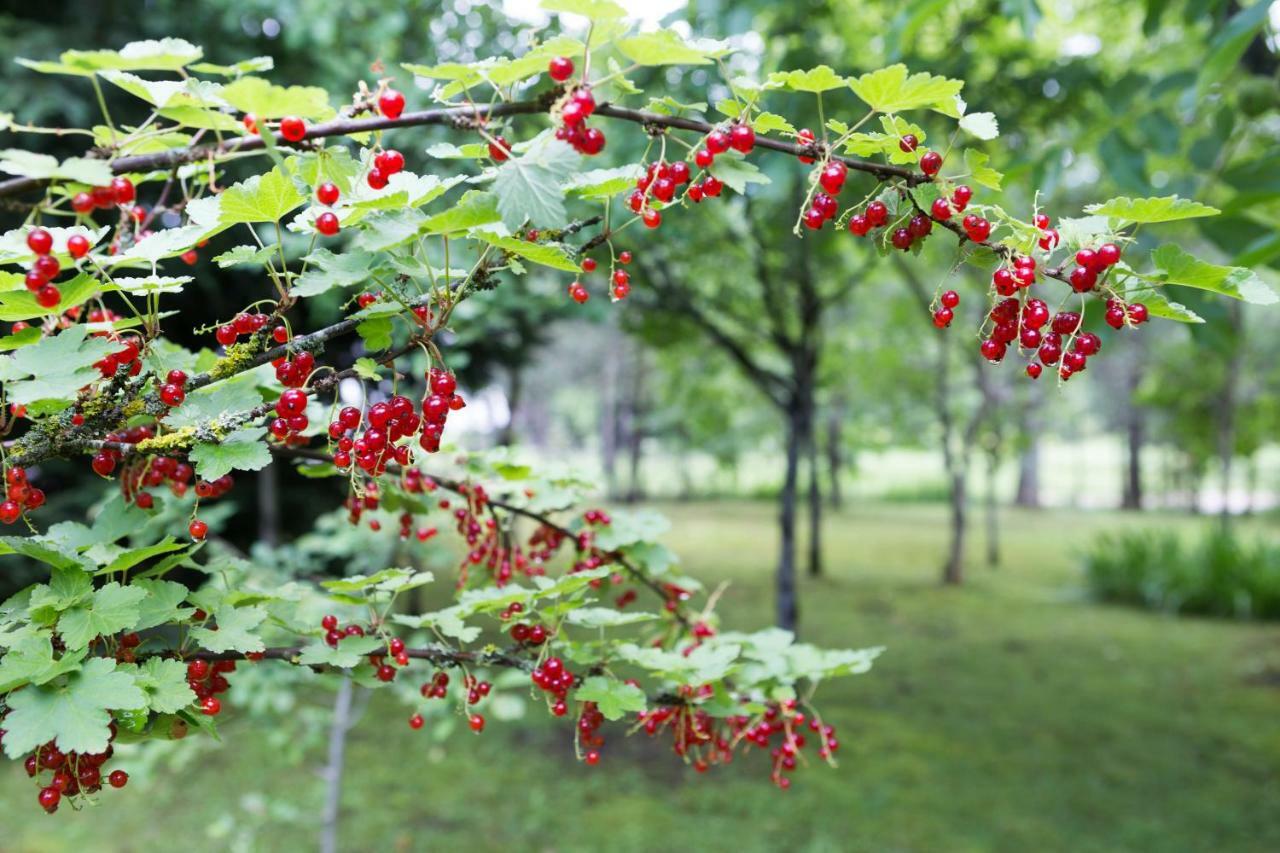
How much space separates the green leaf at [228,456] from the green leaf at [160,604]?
15 cm

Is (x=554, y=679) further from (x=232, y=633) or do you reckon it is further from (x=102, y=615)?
(x=102, y=615)

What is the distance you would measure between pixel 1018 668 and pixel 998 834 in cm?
278

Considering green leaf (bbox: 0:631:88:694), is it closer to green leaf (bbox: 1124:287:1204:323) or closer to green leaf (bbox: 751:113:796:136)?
green leaf (bbox: 751:113:796:136)

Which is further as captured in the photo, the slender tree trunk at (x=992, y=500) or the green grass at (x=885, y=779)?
the slender tree trunk at (x=992, y=500)

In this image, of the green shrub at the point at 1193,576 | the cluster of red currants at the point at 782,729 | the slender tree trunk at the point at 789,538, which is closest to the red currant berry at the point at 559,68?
the cluster of red currants at the point at 782,729

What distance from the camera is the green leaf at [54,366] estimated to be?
0.87 m

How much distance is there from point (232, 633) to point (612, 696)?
481mm

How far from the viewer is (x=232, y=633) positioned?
3.39 feet

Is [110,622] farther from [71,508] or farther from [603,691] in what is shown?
[71,508]

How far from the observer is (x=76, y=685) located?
88 cm

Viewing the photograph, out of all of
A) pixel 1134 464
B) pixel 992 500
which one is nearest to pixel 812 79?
pixel 992 500

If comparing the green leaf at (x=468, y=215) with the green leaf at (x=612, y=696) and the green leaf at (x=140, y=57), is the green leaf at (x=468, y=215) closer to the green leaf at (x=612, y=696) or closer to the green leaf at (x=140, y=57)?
the green leaf at (x=140, y=57)

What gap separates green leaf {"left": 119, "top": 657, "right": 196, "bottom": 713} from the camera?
92 cm

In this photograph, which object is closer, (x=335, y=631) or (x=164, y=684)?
(x=164, y=684)
